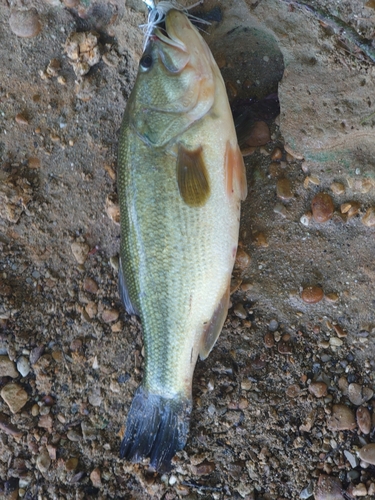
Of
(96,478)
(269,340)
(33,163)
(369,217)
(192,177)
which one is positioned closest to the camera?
(192,177)

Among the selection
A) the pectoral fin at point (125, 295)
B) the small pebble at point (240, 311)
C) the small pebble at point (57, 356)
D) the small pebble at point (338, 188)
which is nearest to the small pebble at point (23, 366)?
the small pebble at point (57, 356)

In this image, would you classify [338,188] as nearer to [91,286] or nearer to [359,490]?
[91,286]

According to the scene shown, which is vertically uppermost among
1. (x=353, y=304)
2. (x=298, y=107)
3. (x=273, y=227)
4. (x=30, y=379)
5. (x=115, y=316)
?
(x=298, y=107)

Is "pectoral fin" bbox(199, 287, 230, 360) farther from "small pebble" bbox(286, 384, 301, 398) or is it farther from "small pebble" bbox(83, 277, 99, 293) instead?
"small pebble" bbox(83, 277, 99, 293)

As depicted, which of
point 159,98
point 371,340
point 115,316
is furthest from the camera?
point 115,316

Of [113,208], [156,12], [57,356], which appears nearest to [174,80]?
[156,12]

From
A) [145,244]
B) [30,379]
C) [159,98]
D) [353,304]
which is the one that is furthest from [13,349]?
[353,304]

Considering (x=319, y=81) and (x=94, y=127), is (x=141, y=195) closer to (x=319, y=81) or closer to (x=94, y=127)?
(x=94, y=127)
